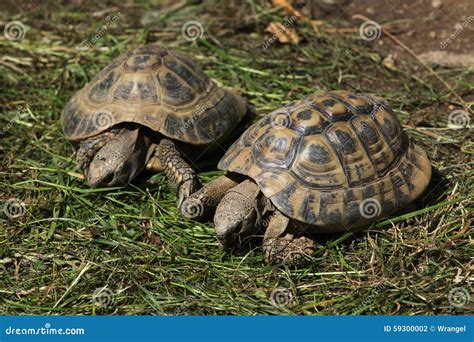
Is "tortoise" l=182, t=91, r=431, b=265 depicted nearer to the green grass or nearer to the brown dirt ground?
the green grass

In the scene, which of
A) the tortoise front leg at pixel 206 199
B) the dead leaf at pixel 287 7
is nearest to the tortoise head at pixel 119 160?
the tortoise front leg at pixel 206 199

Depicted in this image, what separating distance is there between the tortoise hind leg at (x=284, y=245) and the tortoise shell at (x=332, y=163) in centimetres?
19

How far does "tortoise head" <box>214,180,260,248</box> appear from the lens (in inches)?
221

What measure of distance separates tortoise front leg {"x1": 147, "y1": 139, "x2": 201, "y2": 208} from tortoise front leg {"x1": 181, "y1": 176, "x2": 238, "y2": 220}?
9.9 inches

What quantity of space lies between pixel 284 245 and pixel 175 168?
137cm

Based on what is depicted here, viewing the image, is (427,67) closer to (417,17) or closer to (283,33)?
(417,17)

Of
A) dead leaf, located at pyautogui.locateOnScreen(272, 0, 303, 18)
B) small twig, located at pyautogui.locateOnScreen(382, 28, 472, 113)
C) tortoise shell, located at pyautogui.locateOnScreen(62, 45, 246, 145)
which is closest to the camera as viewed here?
tortoise shell, located at pyautogui.locateOnScreen(62, 45, 246, 145)

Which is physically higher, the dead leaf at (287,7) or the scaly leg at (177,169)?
the dead leaf at (287,7)

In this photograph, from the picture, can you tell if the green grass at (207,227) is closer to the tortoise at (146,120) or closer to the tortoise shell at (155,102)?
the tortoise at (146,120)

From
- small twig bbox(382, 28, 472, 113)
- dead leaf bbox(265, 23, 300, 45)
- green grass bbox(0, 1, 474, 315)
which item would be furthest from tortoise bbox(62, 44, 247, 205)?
small twig bbox(382, 28, 472, 113)

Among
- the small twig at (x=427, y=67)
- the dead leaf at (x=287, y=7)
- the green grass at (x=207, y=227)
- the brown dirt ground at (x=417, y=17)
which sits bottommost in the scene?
the green grass at (x=207, y=227)

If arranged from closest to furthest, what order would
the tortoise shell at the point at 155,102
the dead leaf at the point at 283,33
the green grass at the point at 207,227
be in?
1. the green grass at the point at 207,227
2. the tortoise shell at the point at 155,102
3. the dead leaf at the point at 283,33

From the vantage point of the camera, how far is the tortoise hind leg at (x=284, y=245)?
18.7 ft

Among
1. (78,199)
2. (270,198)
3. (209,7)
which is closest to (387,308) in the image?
(270,198)
